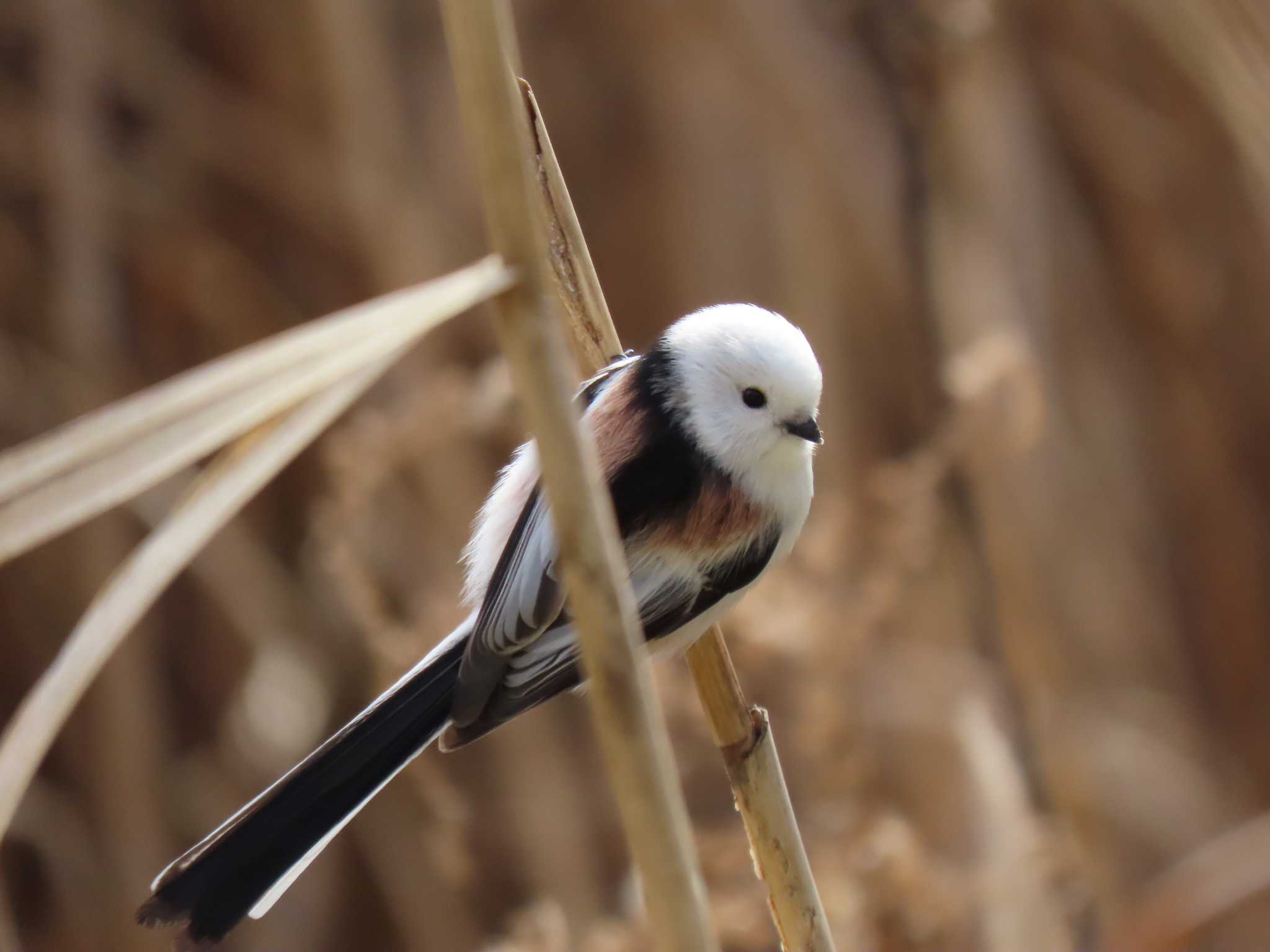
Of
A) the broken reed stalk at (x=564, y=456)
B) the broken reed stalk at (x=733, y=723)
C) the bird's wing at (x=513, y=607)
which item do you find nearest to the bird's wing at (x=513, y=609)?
the bird's wing at (x=513, y=607)

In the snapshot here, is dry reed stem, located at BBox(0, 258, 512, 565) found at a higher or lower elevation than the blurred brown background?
lower

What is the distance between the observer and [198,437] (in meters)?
0.43

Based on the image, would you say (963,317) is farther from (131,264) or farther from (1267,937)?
(1267,937)

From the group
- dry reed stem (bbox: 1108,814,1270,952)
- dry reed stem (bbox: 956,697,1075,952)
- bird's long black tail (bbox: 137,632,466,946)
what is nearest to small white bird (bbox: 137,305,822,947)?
bird's long black tail (bbox: 137,632,466,946)

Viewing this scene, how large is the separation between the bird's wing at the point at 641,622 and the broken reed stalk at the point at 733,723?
30mm

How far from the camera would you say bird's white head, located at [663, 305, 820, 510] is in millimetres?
941

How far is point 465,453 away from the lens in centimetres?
165

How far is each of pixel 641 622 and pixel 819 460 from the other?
902 millimetres

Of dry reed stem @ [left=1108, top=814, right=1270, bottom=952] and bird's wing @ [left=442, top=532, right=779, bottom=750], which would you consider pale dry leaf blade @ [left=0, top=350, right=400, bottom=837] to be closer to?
bird's wing @ [left=442, top=532, right=779, bottom=750]

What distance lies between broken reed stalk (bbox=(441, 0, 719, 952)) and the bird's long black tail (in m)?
0.36

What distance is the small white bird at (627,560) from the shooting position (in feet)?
2.54

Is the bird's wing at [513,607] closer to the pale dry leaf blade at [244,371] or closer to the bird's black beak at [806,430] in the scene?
the bird's black beak at [806,430]

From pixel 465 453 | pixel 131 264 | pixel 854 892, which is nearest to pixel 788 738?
pixel 854 892

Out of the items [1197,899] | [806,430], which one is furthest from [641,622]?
[1197,899]
